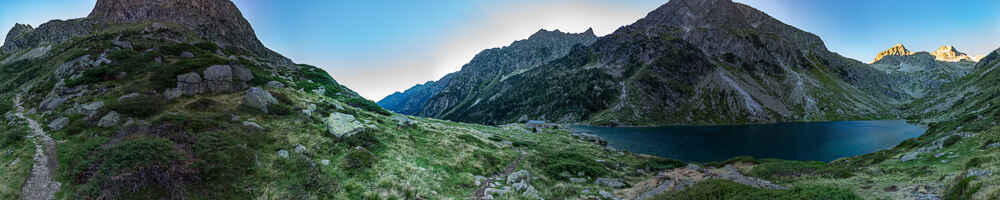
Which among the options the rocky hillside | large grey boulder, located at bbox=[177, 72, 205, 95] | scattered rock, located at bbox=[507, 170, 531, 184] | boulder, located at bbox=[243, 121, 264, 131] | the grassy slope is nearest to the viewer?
the grassy slope

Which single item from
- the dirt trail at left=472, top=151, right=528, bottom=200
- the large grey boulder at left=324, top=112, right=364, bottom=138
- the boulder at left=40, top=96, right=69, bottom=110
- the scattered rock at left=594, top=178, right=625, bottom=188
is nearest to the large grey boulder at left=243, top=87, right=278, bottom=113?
the large grey boulder at left=324, top=112, right=364, bottom=138

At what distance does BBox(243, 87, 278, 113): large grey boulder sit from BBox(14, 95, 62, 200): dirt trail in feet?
32.1

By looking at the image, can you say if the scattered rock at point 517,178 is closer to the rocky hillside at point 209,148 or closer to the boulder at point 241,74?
the rocky hillside at point 209,148

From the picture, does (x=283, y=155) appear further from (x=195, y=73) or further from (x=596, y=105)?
(x=596, y=105)

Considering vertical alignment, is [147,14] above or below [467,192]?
above

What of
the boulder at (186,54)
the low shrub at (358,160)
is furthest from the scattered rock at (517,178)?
the boulder at (186,54)

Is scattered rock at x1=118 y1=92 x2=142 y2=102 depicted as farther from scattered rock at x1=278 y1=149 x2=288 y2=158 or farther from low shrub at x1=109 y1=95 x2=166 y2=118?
scattered rock at x1=278 y1=149 x2=288 y2=158

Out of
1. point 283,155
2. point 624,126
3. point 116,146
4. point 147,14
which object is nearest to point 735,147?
point 624,126

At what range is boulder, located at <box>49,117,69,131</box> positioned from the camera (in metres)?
20.2

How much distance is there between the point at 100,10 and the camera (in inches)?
4267

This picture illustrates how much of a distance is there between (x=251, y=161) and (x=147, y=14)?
15527 centimetres

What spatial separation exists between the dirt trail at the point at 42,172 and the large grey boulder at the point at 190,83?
7492mm

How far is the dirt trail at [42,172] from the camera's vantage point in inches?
516

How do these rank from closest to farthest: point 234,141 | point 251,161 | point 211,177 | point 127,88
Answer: point 211,177
point 251,161
point 234,141
point 127,88
